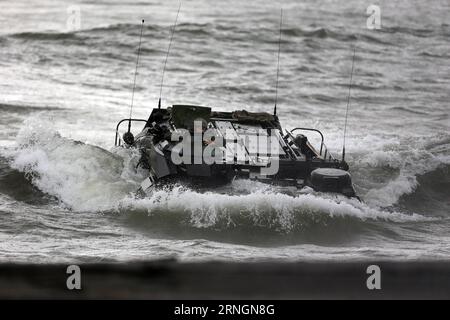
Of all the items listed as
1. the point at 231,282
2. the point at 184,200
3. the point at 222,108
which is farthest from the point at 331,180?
the point at 222,108

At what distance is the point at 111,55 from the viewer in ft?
89.2

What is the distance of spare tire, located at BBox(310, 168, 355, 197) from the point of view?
10578 mm

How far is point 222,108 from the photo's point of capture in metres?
21.1

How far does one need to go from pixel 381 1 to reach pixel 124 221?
108 feet

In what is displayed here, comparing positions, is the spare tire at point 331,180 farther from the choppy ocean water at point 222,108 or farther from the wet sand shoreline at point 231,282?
the wet sand shoreline at point 231,282

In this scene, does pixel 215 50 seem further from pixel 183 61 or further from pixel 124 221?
pixel 124 221

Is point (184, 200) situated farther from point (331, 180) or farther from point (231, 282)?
point (231, 282)

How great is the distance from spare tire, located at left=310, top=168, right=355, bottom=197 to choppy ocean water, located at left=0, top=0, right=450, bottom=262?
0.16 metres

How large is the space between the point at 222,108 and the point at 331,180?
10.8 m

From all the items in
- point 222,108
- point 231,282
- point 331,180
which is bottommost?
point 331,180

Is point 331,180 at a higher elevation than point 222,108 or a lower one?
lower

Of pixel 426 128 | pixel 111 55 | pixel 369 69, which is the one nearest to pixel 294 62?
pixel 369 69

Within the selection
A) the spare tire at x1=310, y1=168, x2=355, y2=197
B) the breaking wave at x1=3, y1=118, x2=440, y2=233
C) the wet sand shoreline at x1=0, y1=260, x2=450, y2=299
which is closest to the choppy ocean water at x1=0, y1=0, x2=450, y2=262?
the breaking wave at x1=3, y1=118, x2=440, y2=233

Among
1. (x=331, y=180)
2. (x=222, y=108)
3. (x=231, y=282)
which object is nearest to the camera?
(x=231, y=282)
